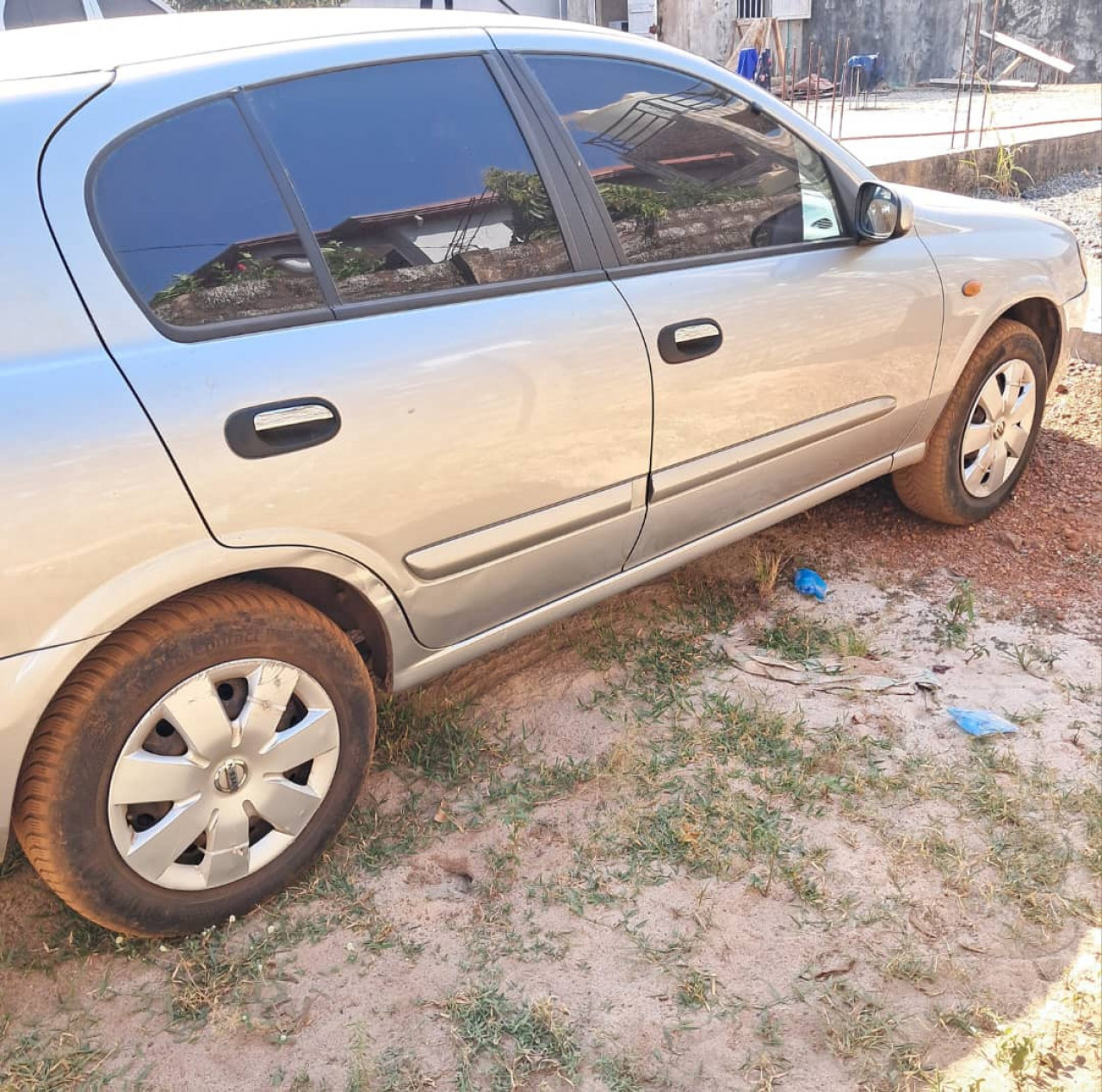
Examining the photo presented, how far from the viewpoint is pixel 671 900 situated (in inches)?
98.8

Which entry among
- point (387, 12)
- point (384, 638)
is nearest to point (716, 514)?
point (384, 638)

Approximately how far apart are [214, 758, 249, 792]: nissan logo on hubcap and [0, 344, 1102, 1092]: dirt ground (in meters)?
0.36

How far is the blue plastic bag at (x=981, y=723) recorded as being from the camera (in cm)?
308

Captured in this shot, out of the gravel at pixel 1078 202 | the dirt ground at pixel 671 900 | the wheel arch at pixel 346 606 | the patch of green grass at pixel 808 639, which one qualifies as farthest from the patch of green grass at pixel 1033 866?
the gravel at pixel 1078 202

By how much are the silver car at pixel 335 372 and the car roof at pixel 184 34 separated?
1cm

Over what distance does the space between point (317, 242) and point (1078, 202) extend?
871 cm

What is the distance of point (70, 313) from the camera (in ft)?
6.45

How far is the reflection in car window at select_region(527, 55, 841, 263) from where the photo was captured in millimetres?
2828

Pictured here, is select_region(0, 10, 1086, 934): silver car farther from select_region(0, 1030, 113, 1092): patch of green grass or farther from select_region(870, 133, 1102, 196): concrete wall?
select_region(870, 133, 1102, 196): concrete wall

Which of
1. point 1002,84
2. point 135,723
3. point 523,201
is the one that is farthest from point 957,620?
point 1002,84

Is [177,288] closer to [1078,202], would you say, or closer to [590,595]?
[590,595]

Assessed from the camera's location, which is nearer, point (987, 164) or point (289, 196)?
point (289, 196)

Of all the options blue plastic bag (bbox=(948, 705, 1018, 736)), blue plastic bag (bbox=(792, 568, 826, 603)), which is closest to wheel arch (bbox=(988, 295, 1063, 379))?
blue plastic bag (bbox=(792, 568, 826, 603))

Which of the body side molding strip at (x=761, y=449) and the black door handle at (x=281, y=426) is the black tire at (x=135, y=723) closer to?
the black door handle at (x=281, y=426)
